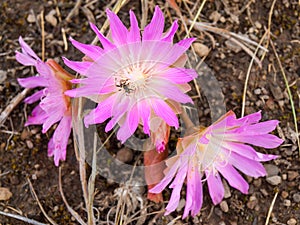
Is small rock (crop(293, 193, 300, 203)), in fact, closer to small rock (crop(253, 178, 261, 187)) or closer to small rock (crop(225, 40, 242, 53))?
small rock (crop(253, 178, 261, 187))

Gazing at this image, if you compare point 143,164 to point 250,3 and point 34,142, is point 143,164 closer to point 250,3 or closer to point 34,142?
point 34,142

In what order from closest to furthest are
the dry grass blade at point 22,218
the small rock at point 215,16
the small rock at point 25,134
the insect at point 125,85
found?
1. the insect at point 125,85
2. the dry grass blade at point 22,218
3. the small rock at point 25,134
4. the small rock at point 215,16

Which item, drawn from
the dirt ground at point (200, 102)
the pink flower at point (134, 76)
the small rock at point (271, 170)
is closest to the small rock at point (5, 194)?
the dirt ground at point (200, 102)

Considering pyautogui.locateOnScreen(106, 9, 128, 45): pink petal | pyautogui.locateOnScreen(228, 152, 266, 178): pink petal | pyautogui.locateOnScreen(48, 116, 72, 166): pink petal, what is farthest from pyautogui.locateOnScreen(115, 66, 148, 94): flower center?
pyautogui.locateOnScreen(228, 152, 266, 178): pink petal

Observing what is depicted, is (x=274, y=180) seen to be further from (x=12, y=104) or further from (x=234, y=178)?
(x=12, y=104)

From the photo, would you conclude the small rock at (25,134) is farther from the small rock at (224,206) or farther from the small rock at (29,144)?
the small rock at (224,206)

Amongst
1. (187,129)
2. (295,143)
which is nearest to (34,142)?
(187,129)

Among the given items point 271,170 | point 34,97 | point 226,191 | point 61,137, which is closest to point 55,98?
point 61,137
